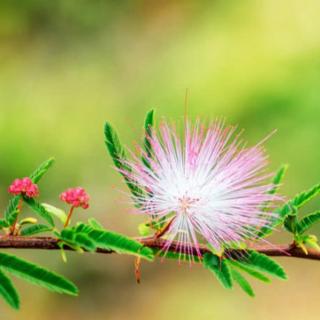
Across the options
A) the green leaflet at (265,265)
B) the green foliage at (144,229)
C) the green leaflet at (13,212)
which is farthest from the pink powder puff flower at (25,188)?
the green leaflet at (265,265)

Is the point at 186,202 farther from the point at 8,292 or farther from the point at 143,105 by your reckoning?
the point at 143,105

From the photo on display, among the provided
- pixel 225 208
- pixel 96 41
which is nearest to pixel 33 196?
pixel 225 208

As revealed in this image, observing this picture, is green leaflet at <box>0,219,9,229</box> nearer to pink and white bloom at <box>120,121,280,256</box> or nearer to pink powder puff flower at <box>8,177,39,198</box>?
pink powder puff flower at <box>8,177,39,198</box>

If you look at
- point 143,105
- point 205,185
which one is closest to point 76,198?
point 205,185

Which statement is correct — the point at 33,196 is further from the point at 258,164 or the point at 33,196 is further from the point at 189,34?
the point at 189,34

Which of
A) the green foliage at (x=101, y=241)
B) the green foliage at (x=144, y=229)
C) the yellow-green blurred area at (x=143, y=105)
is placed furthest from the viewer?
the yellow-green blurred area at (x=143, y=105)

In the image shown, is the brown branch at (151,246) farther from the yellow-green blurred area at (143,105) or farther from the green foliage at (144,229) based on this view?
the yellow-green blurred area at (143,105)

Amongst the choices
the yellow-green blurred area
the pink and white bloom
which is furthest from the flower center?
the yellow-green blurred area
